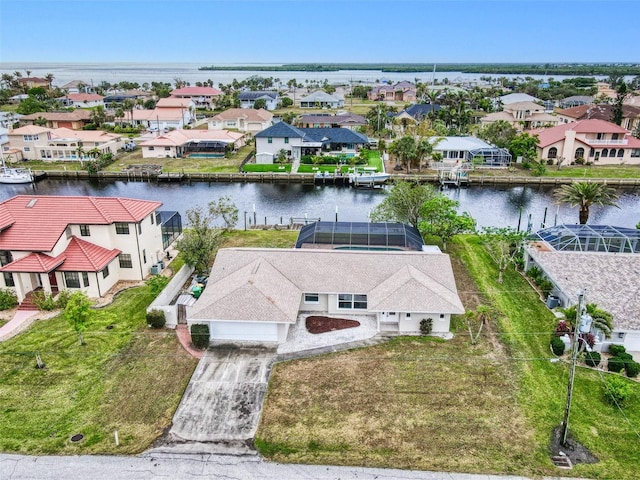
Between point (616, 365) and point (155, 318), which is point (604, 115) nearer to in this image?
point (616, 365)

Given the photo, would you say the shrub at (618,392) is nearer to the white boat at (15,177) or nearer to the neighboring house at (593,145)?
the neighboring house at (593,145)

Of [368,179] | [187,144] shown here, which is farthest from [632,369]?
[187,144]

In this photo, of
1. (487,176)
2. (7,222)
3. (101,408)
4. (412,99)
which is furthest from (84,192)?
(412,99)

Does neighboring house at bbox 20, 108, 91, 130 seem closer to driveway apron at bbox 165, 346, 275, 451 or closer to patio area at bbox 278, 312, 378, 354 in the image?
patio area at bbox 278, 312, 378, 354

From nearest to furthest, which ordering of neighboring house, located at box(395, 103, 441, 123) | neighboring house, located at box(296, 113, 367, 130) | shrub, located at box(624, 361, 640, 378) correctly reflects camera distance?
shrub, located at box(624, 361, 640, 378), neighboring house, located at box(296, 113, 367, 130), neighboring house, located at box(395, 103, 441, 123)

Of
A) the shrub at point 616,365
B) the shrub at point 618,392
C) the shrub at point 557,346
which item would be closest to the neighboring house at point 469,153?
the shrub at point 557,346

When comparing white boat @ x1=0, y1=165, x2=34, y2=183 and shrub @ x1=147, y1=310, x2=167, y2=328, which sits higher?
white boat @ x1=0, y1=165, x2=34, y2=183

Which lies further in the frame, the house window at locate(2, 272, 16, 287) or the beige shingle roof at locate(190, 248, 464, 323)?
the house window at locate(2, 272, 16, 287)

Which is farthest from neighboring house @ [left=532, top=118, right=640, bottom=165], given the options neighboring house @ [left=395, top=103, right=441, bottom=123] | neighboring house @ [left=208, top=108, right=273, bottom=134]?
neighboring house @ [left=208, top=108, right=273, bottom=134]
